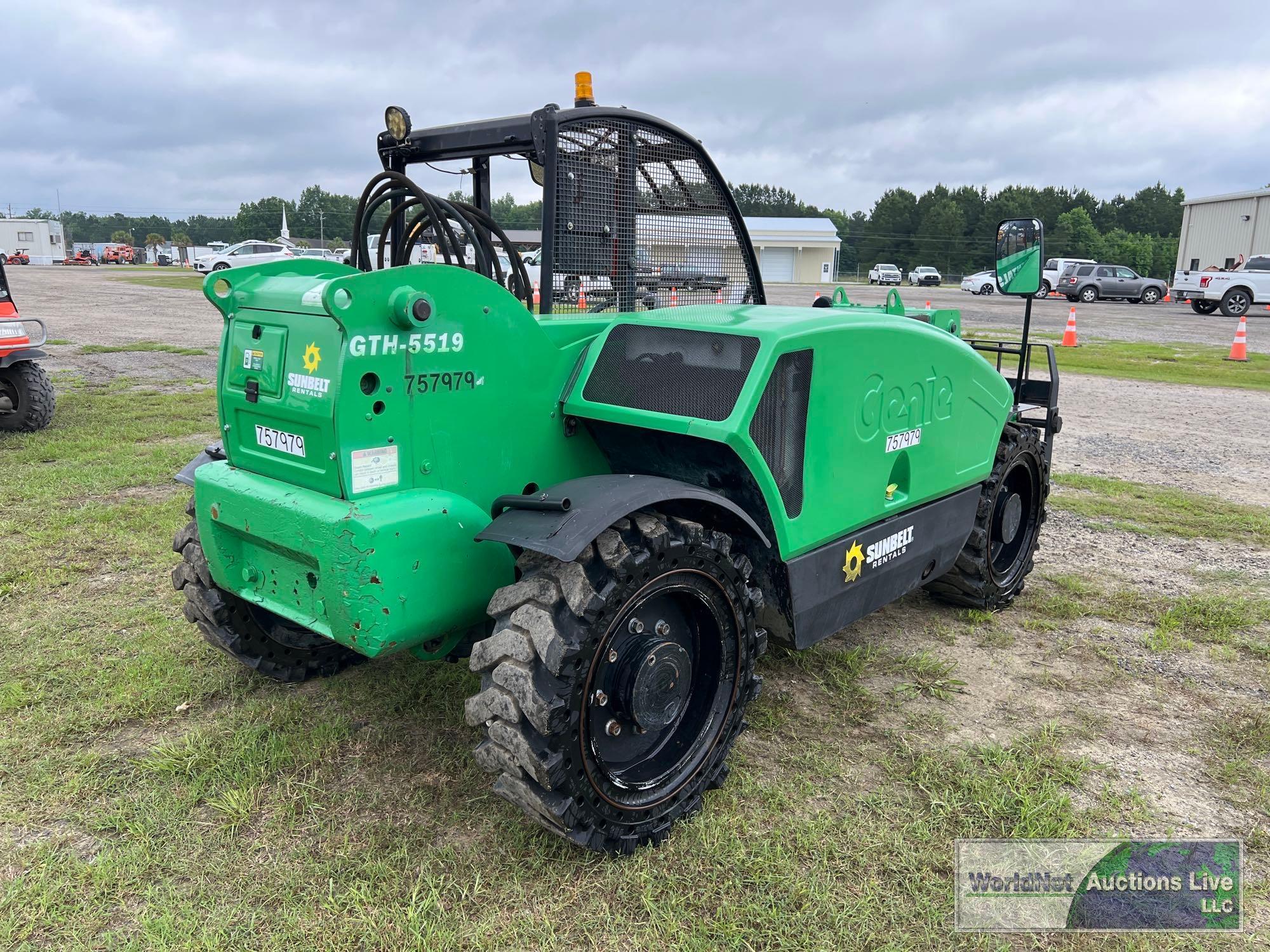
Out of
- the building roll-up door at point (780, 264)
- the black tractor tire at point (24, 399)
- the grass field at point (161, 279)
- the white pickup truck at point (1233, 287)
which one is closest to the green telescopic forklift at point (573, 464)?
the black tractor tire at point (24, 399)

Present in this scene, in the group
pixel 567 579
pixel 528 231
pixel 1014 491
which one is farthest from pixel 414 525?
pixel 1014 491

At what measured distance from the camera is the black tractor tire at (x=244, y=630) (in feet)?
11.4

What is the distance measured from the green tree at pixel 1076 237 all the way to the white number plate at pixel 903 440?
70.7 metres

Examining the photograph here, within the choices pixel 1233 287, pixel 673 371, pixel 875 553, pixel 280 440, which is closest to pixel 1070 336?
pixel 1233 287

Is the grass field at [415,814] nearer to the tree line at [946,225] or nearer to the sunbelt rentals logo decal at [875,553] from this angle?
the sunbelt rentals logo decal at [875,553]

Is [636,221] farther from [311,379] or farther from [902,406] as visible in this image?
[311,379]

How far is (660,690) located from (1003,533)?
2.71 meters

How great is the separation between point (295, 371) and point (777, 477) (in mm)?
1596

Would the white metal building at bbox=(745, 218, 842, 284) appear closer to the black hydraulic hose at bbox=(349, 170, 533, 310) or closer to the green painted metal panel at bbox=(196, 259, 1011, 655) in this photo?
the black hydraulic hose at bbox=(349, 170, 533, 310)

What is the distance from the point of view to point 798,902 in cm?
263

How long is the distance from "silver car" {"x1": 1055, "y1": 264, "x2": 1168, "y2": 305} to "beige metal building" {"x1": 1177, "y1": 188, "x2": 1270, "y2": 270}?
8.38m

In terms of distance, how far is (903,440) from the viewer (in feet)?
12.1

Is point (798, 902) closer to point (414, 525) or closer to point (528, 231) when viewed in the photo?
point (414, 525)

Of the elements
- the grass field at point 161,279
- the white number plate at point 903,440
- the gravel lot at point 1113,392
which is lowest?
the gravel lot at point 1113,392
